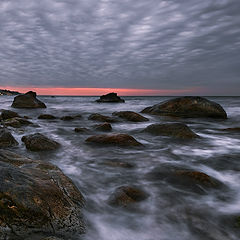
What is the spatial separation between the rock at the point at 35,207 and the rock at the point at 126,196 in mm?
476

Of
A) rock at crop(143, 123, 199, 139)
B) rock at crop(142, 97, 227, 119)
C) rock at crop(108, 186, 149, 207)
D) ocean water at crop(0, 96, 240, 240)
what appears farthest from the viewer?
rock at crop(142, 97, 227, 119)

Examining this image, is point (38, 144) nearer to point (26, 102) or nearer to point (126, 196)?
point (126, 196)

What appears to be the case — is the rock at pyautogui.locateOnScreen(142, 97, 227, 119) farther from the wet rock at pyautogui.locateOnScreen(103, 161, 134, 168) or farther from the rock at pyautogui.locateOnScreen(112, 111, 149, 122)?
the wet rock at pyautogui.locateOnScreen(103, 161, 134, 168)


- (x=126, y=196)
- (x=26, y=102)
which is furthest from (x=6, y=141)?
(x=26, y=102)

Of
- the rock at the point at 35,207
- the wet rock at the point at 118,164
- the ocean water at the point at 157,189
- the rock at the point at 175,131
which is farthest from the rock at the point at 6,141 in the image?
the rock at the point at 175,131

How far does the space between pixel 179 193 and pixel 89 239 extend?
5.31 feet

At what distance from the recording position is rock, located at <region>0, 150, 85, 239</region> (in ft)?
6.37

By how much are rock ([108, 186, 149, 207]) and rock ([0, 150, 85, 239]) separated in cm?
48

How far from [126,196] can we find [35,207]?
1342 millimetres

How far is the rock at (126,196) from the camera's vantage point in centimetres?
292

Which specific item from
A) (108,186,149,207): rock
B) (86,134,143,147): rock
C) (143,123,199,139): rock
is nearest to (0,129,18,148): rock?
(86,134,143,147): rock

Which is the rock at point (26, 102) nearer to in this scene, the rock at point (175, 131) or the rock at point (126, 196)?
the rock at point (175, 131)

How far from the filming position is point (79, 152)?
18.1 feet

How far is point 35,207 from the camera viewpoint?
210 centimetres
